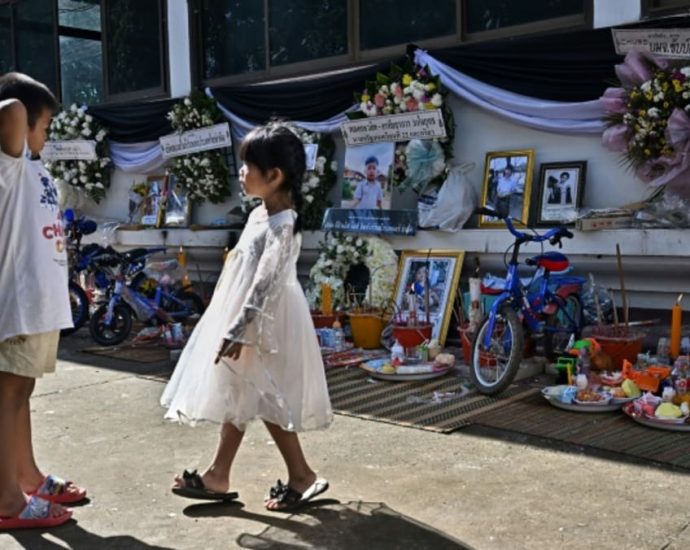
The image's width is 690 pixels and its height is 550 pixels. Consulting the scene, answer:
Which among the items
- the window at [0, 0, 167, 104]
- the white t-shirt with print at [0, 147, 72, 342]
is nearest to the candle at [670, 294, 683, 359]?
the white t-shirt with print at [0, 147, 72, 342]

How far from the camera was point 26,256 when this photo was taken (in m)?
2.90

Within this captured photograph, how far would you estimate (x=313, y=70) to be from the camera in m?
7.82

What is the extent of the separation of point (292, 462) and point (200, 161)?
5.71 metres

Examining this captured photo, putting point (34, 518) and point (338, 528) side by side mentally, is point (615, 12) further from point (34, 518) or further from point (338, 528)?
point (34, 518)

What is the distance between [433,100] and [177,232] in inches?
136

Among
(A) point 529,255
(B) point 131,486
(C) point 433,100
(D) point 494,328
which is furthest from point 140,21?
(B) point 131,486

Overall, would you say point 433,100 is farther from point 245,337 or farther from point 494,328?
point 245,337

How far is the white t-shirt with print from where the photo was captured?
2.88m

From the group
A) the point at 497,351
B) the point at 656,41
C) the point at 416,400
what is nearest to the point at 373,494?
the point at 416,400

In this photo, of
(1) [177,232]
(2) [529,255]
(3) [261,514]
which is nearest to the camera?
(3) [261,514]

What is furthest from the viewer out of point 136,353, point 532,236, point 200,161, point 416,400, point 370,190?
point 200,161

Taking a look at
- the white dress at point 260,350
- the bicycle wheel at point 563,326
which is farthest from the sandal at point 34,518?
the bicycle wheel at point 563,326

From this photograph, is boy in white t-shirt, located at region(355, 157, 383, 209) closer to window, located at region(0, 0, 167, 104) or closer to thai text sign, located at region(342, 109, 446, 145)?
thai text sign, located at region(342, 109, 446, 145)

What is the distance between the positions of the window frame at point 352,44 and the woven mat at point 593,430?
3.04m
